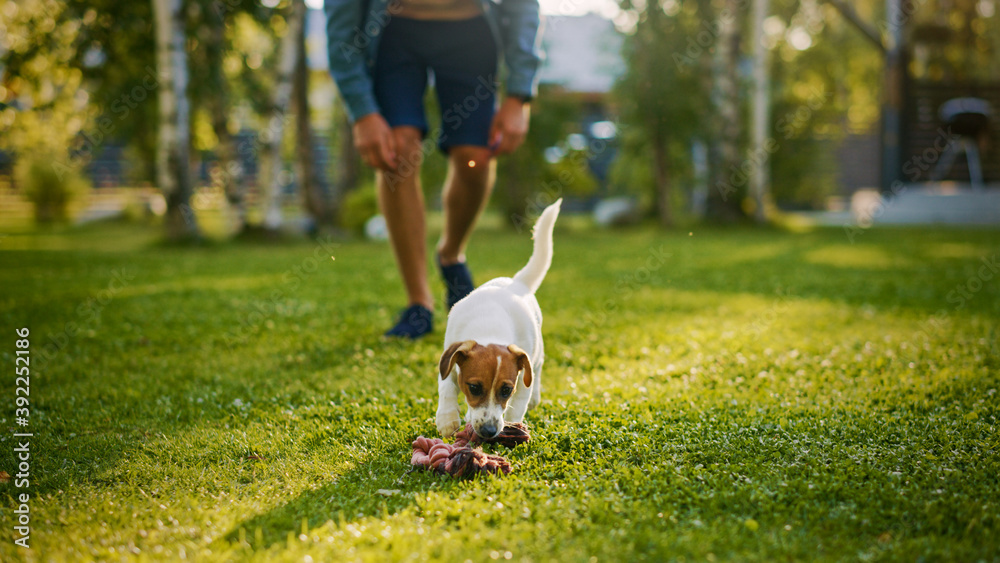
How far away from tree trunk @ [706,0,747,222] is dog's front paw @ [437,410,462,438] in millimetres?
12364

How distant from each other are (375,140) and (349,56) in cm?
44

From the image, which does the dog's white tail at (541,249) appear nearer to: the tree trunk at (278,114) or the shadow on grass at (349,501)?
the shadow on grass at (349,501)

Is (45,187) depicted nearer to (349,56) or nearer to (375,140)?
(349,56)

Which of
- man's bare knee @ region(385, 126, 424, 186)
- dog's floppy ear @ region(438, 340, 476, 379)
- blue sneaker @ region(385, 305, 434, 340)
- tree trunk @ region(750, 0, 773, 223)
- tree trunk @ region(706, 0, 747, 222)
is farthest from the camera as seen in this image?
tree trunk @ region(750, 0, 773, 223)

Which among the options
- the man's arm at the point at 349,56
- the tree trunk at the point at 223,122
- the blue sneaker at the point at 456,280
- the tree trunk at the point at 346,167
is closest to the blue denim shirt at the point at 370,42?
the man's arm at the point at 349,56

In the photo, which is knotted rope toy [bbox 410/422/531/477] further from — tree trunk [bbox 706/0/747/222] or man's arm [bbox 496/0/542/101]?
tree trunk [bbox 706/0/747/222]

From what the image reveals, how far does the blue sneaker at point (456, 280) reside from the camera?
3.54m

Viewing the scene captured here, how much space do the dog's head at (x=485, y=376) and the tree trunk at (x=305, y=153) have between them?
12.8m

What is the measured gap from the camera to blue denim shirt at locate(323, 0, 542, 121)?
3230mm

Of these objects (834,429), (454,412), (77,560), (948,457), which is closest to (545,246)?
(454,412)

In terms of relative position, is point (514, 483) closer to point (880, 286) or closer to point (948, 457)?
point (948, 457)

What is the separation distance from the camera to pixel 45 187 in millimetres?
18875

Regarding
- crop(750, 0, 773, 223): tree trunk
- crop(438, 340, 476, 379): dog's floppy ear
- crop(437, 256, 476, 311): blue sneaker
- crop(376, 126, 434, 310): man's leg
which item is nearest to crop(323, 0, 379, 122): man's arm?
crop(376, 126, 434, 310): man's leg

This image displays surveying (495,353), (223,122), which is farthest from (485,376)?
(223,122)
